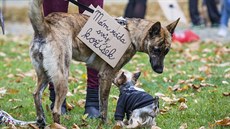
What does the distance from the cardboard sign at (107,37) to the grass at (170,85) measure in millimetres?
655

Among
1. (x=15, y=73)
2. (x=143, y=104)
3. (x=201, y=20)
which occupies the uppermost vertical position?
(x=143, y=104)

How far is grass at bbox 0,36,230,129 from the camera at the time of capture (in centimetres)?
535

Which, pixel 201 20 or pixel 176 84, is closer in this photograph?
pixel 176 84

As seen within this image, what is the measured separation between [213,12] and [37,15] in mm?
12103

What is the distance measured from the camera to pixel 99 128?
16.2ft

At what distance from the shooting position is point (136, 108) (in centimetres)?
488

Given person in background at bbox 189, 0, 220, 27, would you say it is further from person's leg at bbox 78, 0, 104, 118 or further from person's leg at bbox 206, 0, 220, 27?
person's leg at bbox 78, 0, 104, 118

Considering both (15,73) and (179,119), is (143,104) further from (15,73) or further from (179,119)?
(15,73)

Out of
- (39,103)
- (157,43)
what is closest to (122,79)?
(157,43)

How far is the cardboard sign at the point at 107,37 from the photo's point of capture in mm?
5031

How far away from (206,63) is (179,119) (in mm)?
4162

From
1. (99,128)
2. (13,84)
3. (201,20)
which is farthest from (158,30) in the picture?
(201,20)

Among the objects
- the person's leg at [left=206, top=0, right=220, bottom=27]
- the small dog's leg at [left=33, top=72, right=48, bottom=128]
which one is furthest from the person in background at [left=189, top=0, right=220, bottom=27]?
the small dog's leg at [left=33, top=72, right=48, bottom=128]

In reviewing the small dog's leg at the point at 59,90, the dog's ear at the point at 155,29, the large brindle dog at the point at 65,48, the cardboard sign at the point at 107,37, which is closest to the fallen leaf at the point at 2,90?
the large brindle dog at the point at 65,48
